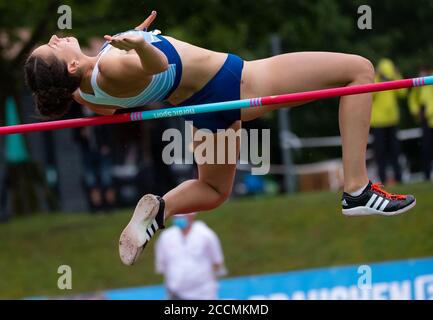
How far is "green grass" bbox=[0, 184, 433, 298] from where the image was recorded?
1234 centimetres

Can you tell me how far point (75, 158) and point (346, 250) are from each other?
642 centimetres

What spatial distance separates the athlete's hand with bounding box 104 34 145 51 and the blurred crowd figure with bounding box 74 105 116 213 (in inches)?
257

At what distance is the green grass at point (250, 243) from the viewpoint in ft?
40.5

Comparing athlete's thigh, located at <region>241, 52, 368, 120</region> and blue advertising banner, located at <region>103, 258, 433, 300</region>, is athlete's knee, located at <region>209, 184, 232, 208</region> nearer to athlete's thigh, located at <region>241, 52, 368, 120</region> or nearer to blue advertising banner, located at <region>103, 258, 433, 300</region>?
→ athlete's thigh, located at <region>241, 52, 368, 120</region>

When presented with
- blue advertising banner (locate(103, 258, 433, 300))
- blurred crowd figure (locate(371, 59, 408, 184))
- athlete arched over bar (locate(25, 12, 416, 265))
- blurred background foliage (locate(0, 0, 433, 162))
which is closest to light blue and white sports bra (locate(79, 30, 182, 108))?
athlete arched over bar (locate(25, 12, 416, 265))

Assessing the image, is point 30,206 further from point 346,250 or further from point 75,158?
point 346,250

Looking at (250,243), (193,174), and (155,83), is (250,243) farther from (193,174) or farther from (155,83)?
(155,83)

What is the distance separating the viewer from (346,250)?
1248cm

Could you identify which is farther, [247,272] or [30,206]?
[30,206]

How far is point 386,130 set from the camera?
11.7 metres

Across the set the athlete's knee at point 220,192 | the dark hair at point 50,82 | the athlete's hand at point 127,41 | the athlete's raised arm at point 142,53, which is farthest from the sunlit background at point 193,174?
the athlete's hand at point 127,41

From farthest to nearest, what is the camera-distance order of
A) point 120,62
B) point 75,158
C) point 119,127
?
point 75,158
point 119,127
point 120,62
